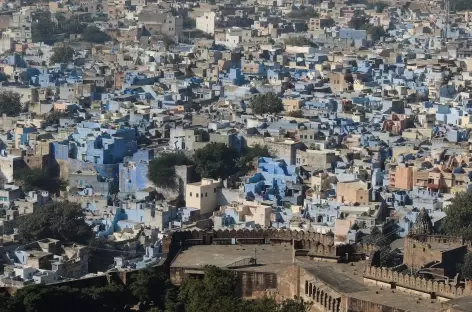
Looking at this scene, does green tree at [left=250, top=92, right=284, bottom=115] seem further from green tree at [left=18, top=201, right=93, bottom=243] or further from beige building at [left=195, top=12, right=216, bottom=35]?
beige building at [left=195, top=12, right=216, bottom=35]

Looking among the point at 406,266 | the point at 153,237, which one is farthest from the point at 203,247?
the point at 153,237

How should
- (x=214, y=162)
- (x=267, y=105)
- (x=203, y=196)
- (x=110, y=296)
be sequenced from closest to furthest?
1. (x=110, y=296)
2. (x=203, y=196)
3. (x=214, y=162)
4. (x=267, y=105)

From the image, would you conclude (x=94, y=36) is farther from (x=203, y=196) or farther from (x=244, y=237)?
(x=244, y=237)

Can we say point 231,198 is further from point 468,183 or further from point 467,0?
point 467,0

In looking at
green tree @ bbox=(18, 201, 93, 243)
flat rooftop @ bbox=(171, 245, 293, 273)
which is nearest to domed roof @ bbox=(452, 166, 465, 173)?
green tree @ bbox=(18, 201, 93, 243)

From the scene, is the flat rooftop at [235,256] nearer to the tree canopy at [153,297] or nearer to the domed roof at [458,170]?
the tree canopy at [153,297]

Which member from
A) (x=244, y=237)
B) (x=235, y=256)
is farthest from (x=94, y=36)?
(x=235, y=256)
